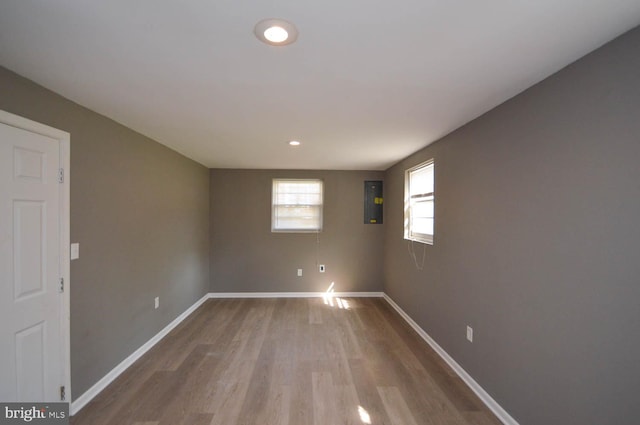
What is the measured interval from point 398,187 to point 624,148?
2.92 metres

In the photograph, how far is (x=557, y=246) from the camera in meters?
1.52

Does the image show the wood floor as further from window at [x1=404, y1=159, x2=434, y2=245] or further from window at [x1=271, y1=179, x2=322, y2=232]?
window at [x1=271, y1=179, x2=322, y2=232]

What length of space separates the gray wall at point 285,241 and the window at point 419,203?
1.04 meters

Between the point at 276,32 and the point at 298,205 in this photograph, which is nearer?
the point at 276,32

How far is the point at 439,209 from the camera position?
2861 mm

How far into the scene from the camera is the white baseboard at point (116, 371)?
1.99 metres

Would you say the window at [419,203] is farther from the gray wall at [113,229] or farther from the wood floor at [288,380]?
the gray wall at [113,229]

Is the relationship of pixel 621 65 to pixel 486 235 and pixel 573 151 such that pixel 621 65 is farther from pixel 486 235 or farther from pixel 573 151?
pixel 486 235

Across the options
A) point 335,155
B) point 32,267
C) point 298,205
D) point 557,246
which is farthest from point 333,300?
point 32,267

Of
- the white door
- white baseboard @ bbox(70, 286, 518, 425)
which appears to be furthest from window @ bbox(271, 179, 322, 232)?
the white door

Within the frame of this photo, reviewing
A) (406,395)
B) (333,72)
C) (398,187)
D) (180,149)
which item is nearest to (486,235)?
(406,395)

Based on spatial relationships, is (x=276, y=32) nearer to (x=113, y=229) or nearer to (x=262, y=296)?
(x=113, y=229)

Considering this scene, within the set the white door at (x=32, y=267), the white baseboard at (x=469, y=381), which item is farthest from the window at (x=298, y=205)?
the white door at (x=32, y=267)

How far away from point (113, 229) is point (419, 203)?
11.0 ft
